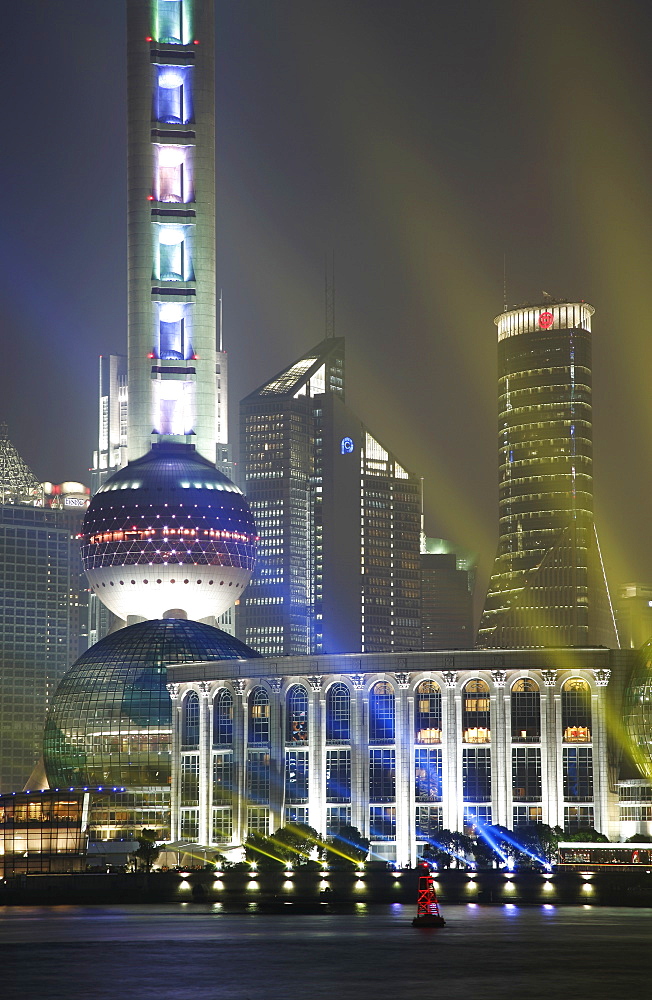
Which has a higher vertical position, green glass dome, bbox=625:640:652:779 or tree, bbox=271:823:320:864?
green glass dome, bbox=625:640:652:779

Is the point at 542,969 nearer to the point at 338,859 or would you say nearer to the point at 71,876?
the point at 71,876

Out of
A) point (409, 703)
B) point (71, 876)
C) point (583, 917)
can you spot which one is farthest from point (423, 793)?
point (583, 917)

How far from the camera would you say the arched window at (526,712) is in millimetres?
186000

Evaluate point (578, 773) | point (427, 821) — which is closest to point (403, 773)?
point (427, 821)

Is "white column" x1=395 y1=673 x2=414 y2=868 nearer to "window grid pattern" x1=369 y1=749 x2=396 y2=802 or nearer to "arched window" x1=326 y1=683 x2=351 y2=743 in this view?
"window grid pattern" x1=369 y1=749 x2=396 y2=802

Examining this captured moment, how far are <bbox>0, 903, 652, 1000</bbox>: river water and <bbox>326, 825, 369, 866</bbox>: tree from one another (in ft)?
245

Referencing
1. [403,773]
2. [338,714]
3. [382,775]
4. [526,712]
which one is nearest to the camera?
[526,712]

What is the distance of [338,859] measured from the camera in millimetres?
180125

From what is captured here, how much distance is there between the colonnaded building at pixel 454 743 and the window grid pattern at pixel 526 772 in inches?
4.0

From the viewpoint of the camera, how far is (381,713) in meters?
192

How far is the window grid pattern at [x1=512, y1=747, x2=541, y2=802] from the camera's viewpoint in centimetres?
18538

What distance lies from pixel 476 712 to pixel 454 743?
394 centimetres

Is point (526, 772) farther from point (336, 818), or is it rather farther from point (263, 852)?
point (263, 852)

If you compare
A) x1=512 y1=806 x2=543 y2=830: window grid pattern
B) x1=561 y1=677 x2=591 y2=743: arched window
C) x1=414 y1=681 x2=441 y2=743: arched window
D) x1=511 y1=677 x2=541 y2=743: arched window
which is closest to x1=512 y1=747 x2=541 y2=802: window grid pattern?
x1=512 y1=806 x2=543 y2=830: window grid pattern
